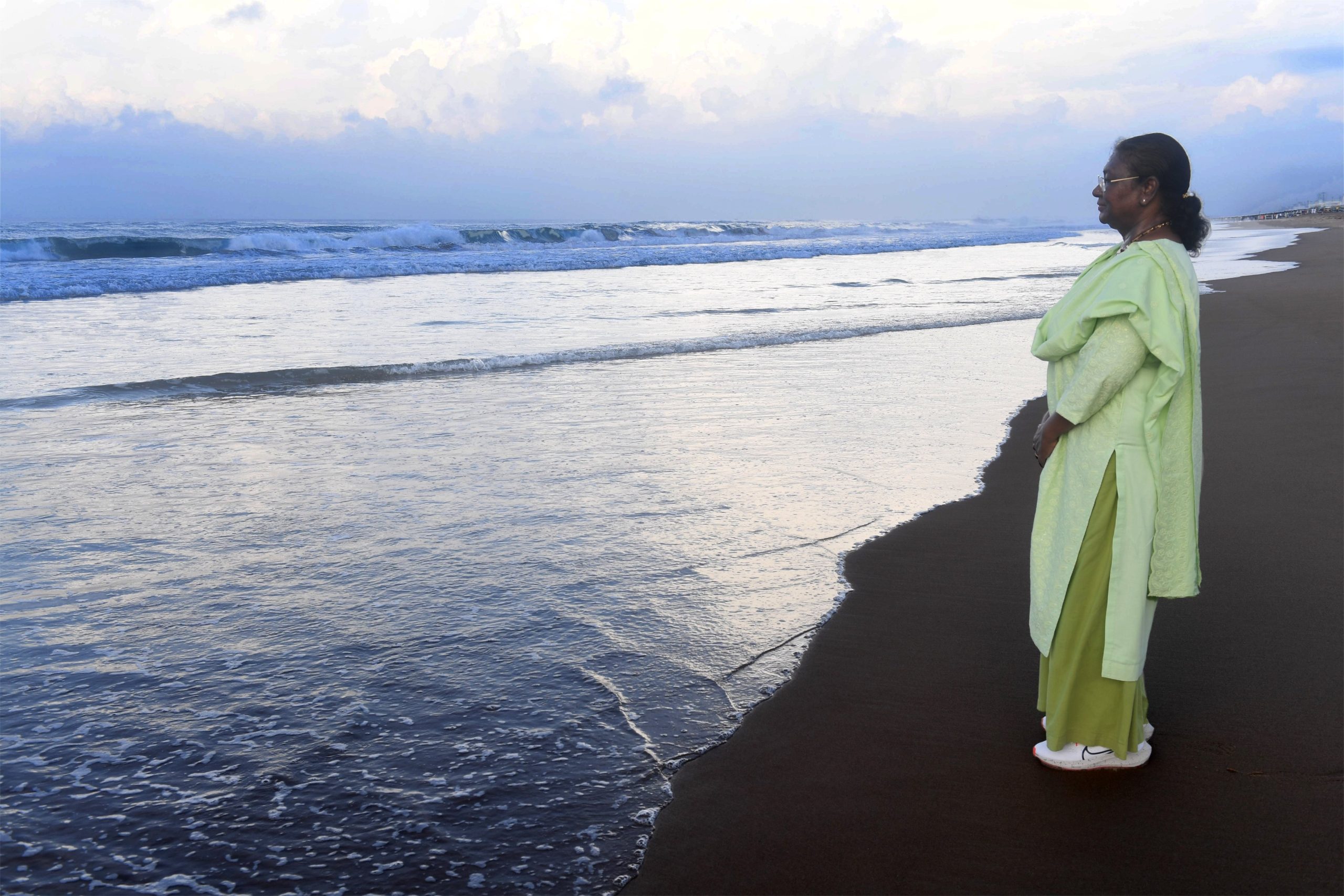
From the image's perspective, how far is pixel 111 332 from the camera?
537 inches

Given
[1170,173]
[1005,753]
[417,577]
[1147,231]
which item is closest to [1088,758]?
[1005,753]

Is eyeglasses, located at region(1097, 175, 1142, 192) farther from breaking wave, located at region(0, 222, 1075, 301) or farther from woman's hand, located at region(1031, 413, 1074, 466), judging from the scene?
breaking wave, located at region(0, 222, 1075, 301)

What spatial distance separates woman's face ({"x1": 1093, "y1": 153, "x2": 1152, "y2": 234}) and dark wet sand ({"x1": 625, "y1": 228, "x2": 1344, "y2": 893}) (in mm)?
1550

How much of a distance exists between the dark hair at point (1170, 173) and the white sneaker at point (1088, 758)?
1437 millimetres

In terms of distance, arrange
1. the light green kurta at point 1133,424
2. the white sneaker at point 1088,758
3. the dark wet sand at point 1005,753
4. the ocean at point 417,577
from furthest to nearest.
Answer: the white sneaker at point 1088,758 → the ocean at point 417,577 → the light green kurta at point 1133,424 → the dark wet sand at point 1005,753

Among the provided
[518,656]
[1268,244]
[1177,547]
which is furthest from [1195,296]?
[1268,244]

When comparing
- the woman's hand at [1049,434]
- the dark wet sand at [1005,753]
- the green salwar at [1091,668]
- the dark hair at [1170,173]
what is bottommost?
the dark wet sand at [1005,753]

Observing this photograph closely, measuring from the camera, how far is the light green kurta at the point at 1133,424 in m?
2.50

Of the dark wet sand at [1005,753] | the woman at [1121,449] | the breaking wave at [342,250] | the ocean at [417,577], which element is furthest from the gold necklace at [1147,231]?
the breaking wave at [342,250]

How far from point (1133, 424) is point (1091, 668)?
2.26 feet

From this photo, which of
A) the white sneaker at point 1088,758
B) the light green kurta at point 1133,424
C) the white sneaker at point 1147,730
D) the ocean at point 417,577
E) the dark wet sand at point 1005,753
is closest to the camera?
the dark wet sand at point 1005,753

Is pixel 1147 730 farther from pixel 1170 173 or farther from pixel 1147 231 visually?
pixel 1170 173

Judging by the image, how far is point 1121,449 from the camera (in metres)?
2.58

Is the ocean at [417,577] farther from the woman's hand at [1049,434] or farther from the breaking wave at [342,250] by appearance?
the breaking wave at [342,250]
